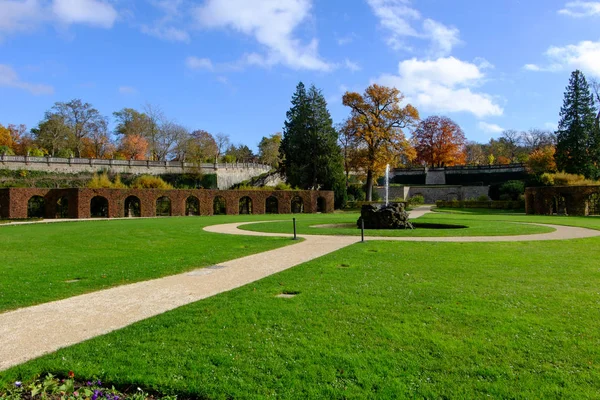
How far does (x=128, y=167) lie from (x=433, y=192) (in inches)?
1724

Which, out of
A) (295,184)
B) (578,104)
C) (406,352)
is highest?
(578,104)

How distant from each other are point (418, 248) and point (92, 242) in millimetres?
11462

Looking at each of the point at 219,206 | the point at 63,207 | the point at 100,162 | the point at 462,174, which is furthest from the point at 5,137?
the point at 462,174

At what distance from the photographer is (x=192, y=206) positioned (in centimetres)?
4019

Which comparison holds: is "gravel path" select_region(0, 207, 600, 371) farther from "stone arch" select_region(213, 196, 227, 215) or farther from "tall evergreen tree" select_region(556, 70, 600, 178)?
"tall evergreen tree" select_region(556, 70, 600, 178)

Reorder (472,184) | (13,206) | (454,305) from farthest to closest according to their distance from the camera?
(472,184) < (13,206) < (454,305)

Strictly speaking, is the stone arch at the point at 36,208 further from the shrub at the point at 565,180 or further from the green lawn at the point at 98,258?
the shrub at the point at 565,180

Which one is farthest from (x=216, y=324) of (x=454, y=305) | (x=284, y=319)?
(x=454, y=305)

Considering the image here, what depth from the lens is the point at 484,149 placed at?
96625 mm

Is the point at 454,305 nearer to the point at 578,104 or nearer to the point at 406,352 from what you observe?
the point at 406,352

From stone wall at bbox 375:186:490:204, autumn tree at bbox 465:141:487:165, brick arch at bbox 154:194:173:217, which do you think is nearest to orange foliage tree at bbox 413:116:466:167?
stone wall at bbox 375:186:490:204

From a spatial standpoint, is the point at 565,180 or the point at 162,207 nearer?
the point at 565,180

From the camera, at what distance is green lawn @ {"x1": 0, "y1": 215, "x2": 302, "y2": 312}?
7.72 meters

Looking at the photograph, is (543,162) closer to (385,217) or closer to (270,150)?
(385,217)
